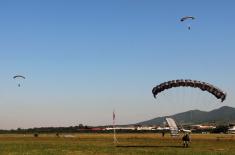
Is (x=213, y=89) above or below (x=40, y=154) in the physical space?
above

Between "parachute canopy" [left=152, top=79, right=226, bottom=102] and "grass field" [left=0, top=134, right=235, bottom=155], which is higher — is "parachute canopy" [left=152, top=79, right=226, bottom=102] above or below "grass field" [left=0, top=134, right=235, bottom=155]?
above

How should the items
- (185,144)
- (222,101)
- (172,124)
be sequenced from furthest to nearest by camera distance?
(172,124) → (185,144) → (222,101)

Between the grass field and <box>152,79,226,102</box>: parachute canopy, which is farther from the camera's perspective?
<box>152,79,226,102</box>: parachute canopy

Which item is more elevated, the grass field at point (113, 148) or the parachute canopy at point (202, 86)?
the parachute canopy at point (202, 86)

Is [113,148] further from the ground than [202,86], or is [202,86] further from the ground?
[202,86]

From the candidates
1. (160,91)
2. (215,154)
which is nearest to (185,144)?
(160,91)

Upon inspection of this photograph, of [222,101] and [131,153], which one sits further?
[222,101]

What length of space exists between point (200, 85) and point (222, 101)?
285cm

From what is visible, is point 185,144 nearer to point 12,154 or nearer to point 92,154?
point 92,154

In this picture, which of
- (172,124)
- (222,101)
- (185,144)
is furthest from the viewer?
(172,124)

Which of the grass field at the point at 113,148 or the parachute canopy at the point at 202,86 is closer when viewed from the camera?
the grass field at the point at 113,148

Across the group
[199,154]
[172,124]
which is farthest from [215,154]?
[172,124]

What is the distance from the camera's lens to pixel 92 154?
137ft

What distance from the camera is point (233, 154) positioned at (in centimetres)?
4125
